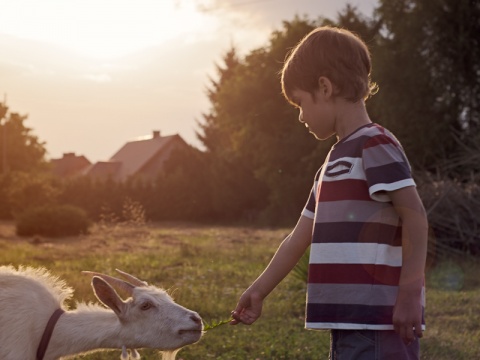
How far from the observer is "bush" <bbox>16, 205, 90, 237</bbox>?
75.1 feet

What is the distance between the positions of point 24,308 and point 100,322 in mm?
456

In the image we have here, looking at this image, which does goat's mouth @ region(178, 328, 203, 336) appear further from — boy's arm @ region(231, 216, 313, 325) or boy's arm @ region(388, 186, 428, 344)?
boy's arm @ region(388, 186, 428, 344)

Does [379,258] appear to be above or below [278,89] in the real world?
below

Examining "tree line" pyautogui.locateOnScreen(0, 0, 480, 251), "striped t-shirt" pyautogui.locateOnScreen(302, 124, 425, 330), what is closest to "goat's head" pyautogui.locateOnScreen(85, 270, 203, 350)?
"striped t-shirt" pyautogui.locateOnScreen(302, 124, 425, 330)

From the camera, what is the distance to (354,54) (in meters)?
2.82

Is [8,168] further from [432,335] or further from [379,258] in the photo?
[379,258]

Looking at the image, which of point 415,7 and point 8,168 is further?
point 8,168

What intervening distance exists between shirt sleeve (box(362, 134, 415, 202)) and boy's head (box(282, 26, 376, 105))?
0.25m

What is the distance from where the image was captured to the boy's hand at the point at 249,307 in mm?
3195

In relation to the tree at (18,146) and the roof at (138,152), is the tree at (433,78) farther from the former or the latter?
the roof at (138,152)

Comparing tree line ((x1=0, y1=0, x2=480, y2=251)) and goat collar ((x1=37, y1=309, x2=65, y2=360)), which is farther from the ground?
tree line ((x1=0, y1=0, x2=480, y2=251))

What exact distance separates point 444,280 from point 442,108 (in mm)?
15348

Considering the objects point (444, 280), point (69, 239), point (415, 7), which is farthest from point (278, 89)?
point (444, 280)

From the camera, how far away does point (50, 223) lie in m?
22.9
